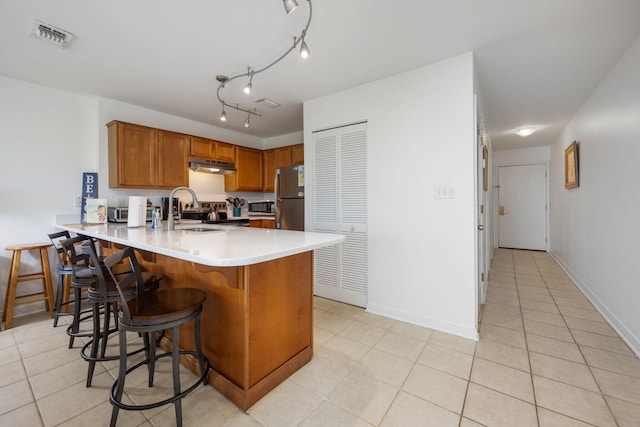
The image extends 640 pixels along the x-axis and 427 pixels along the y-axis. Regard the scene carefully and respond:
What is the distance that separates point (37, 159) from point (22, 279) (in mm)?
1315

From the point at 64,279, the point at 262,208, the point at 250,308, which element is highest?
the point at 262,208

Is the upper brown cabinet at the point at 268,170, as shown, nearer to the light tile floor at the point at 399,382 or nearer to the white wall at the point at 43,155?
the white wall at the point at 43,155

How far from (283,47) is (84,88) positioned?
8.28 feet

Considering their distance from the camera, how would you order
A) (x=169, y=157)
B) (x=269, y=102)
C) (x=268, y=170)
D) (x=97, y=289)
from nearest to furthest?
1. (x=97, y=289)
2. (x=269, y=102)
3. (x=169, y=157)
4. (x=268, y=170)

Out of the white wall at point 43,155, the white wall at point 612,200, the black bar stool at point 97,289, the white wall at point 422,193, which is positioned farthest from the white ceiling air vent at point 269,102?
the white wall at point 612,200

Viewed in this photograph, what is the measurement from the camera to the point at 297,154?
4.65m

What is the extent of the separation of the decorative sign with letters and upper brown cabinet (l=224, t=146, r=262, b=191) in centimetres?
187

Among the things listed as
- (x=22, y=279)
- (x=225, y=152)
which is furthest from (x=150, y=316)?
(x=225, y=152)

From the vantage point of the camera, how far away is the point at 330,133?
10.5 ft

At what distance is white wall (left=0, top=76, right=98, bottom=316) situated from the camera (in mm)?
2809

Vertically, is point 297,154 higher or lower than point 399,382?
higher

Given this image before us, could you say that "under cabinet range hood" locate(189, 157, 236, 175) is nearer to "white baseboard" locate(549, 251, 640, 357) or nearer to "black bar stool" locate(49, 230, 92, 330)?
"black bar stool" locate(49, 230, 92, 330)

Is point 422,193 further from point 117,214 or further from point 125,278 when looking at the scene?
point 117,214

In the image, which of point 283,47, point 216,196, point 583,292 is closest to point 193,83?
point 283,47
